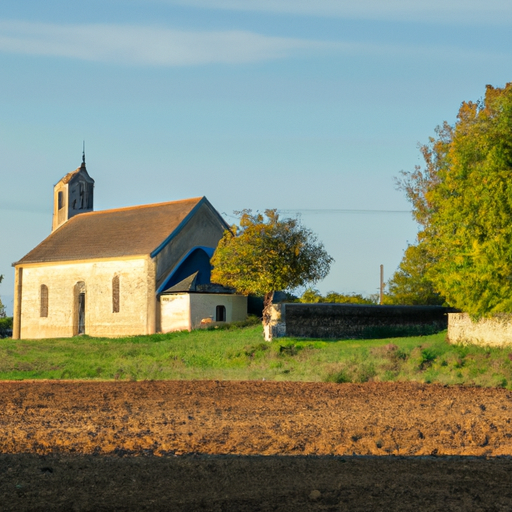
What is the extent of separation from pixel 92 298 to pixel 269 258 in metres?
15.1

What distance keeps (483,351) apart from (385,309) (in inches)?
539

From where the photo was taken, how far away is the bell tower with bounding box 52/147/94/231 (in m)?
63.2

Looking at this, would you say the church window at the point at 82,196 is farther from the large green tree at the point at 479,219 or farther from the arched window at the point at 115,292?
the large green tree at the point at 479,219

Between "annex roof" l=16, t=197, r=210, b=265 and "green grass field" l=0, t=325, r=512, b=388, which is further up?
"annex roof" l=16, t=197, r=210, b=265

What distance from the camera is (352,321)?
1596 inches

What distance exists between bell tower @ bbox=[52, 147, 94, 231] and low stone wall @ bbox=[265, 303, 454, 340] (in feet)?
99.6

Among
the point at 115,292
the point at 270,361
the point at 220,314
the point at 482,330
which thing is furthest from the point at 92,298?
the point at 482,330

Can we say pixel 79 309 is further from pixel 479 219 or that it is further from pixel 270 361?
pixel 479 219

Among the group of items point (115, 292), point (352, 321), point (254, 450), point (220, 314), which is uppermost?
point (115, 292)

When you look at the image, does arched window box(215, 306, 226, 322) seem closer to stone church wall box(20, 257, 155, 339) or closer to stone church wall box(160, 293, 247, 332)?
stone church wall box(160, 293, 247, 332)

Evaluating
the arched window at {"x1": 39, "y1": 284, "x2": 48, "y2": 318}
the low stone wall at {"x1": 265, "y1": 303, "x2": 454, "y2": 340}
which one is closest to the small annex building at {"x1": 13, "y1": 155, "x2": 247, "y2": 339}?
the arched window at {"x1": 39, "y1": 284, "x2": 48, "y2": 318}

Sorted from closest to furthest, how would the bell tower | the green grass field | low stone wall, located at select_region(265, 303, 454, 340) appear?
the green grass field, low stone wall, located at select_region(265, 303, 454, 340), the bell tower

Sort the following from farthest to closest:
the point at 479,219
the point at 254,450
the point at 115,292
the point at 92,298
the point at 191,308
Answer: the point at 92,298
the point at 115,292
the point at 191,308
the point at 479,219
the point at 254,450

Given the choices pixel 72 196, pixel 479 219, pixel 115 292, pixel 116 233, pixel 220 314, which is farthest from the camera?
pixel 72 196
